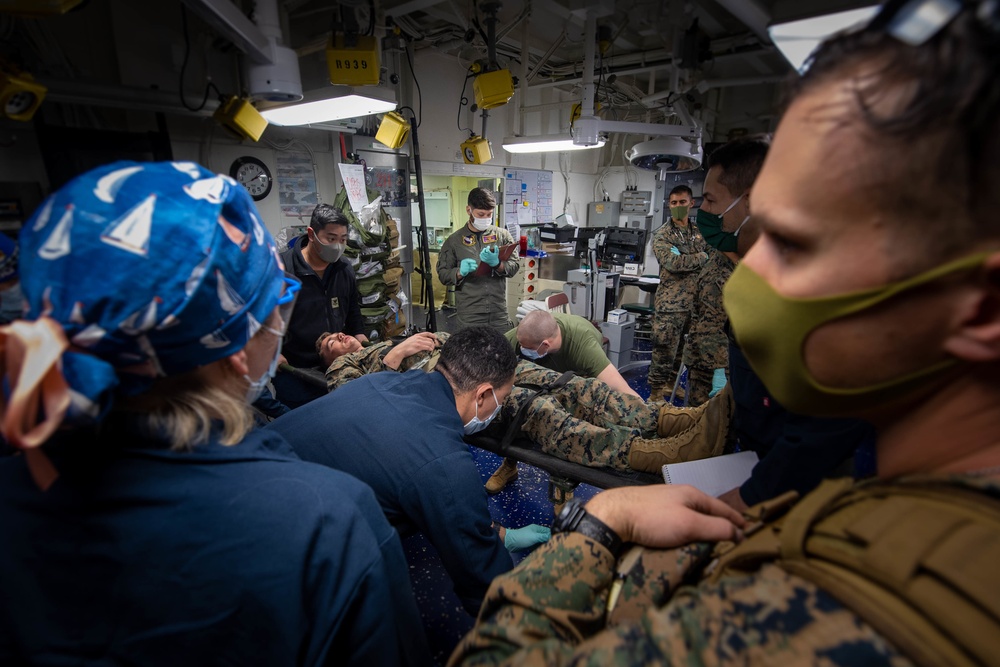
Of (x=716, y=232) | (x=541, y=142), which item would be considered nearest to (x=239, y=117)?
(x=541, y=142)

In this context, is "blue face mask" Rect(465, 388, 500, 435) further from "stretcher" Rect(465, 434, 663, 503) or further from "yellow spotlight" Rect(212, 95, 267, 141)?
"yellow spotlight" Rect(212, 95, 267, 141)

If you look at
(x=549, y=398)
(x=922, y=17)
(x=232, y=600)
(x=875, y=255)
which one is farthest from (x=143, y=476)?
(x=549, y=398)

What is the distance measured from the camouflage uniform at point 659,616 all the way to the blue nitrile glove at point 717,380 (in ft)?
9.73

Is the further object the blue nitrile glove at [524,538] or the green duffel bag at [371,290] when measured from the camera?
the green duffel bag at [371,290]

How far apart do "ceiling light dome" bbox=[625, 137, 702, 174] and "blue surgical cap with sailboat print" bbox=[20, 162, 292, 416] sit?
3.71 meters

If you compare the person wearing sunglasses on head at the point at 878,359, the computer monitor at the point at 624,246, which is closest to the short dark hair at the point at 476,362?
the person wearing sunglasses on head at the point at 878,359

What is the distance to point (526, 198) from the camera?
735cm

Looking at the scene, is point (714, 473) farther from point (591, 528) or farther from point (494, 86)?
point (494, 86)

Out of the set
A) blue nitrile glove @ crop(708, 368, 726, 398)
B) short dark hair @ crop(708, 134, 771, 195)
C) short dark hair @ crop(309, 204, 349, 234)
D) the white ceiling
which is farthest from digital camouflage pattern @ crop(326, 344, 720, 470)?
the white ceiling

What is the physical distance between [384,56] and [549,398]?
383 centimetres

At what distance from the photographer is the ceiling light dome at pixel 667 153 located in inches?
143

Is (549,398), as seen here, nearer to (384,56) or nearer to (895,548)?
(895,548)

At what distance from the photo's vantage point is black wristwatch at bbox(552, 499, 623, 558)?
30.8 inches

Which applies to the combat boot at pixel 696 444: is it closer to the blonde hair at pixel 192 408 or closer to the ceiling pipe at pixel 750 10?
the blonde hair at pixel 192 408
